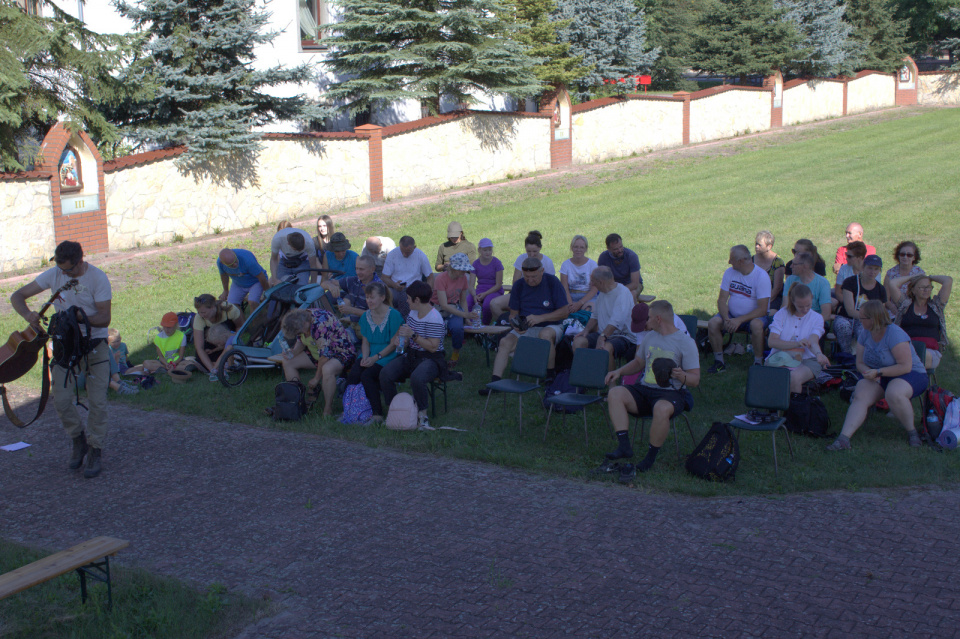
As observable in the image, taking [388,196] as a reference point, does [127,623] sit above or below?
below

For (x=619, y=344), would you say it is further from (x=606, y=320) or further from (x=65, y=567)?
(x=65, y=567)

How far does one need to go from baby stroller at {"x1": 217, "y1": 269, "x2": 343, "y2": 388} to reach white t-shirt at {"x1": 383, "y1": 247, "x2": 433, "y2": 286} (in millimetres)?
766

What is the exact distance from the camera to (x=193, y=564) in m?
5.46

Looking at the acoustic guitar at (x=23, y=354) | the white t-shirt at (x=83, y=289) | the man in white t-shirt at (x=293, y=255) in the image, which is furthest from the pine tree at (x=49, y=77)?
the acoustic guitar at (x=23, y=354)

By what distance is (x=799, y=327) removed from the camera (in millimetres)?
8250

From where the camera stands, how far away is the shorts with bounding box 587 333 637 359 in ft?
29.2

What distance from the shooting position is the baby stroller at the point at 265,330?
964 cm

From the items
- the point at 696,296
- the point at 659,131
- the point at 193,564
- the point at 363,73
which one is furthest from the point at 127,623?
the point at 659,131

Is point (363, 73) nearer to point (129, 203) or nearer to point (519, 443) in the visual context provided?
point (129, 203)

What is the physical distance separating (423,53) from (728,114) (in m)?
13.4

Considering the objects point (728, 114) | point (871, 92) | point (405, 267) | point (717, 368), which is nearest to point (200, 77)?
point (405, 267)

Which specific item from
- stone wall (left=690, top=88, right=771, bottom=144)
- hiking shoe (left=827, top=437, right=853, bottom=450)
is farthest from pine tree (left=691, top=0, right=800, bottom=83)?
hiking shoe (left=827, top=437, right=853, bottom=450)

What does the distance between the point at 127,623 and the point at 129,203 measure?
565 inches

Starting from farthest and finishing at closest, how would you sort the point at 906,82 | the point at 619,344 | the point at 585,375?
1. the point at 906,82
2. the point at 619,344
3. the point at 585,375
